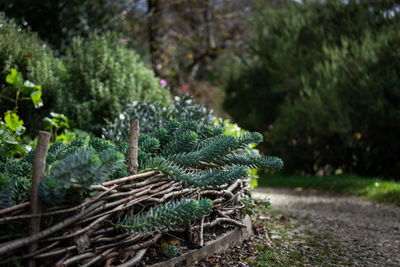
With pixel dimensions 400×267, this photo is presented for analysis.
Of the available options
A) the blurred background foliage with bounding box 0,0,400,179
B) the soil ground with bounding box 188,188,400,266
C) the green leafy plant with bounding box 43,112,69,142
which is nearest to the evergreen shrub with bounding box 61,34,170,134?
the blurred background foliage with bounding box 0,0,400,179

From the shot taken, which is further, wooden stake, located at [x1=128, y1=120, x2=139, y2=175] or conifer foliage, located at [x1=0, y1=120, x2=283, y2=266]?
wooden stake, located at [x1=128, y1=120, x2=139, y2=175]

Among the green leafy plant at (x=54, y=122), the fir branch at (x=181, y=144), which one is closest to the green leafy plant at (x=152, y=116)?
the green leafy plant at (x=54, y=122)

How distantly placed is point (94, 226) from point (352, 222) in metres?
3.33

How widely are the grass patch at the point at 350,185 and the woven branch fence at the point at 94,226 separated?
4.17m

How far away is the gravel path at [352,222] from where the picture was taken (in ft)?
9.61

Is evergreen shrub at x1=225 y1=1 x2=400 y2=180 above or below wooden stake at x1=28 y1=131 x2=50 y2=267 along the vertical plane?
above

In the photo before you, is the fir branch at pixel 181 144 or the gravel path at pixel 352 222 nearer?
the fir branch at pixel 181 144

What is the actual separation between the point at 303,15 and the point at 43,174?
27.8 feet

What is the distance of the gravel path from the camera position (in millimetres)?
2930

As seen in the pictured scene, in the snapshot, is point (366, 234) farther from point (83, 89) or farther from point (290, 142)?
point (290, 142)

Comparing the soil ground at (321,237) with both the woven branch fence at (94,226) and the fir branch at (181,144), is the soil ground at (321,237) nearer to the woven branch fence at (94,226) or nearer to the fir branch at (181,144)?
the woven branch fence at (94,226)

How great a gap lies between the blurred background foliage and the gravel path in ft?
6.26

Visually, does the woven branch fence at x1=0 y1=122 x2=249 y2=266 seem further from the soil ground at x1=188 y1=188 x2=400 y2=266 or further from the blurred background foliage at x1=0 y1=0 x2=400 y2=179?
the blurred background foliage at x1=0 y1=0 x2=400 y2=179

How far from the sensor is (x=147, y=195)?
2062 mm
